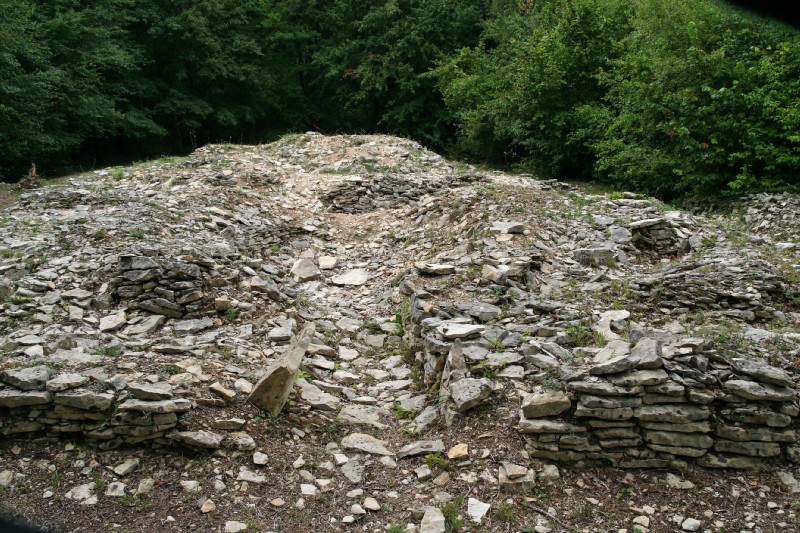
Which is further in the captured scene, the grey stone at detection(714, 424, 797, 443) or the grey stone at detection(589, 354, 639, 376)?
the grey stone at detection(589, 354, 639, 376)

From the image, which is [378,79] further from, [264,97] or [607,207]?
[607,207]

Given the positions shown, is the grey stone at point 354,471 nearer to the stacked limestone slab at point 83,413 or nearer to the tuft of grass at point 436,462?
the tuft of grass at point 436,462

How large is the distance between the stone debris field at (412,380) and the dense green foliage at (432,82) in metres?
2.90

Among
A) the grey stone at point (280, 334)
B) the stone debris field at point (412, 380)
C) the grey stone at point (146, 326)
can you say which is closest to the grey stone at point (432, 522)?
the stone debris field at point (412, 380)

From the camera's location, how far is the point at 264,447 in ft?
13.7

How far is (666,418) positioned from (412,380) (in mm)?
2238

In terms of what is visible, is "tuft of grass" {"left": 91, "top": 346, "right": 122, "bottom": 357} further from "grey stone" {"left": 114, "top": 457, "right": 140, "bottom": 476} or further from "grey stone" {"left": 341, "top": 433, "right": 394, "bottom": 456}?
"grey stone" {"left": 341, "top": 433, "right": 394, "bottom": 456}

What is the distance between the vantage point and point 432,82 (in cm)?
2152

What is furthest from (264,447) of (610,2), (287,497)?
(610,2)

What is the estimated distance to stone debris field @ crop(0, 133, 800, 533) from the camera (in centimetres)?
368

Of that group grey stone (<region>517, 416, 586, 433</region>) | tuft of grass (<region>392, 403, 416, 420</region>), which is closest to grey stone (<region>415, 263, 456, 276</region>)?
tuft of grass (<region>392, 403, 416, 420</region>)

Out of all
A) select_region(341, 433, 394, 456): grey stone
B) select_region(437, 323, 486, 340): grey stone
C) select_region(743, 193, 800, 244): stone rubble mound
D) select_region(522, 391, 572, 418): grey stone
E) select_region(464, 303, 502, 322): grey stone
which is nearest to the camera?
select_region(522, 391, 572, 418): grey stone

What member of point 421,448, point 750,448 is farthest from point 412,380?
point 750,448

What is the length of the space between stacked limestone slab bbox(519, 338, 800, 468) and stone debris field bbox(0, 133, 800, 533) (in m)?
0.01
